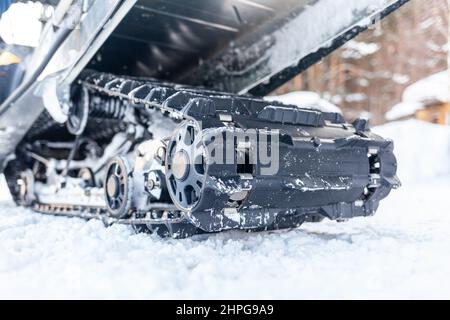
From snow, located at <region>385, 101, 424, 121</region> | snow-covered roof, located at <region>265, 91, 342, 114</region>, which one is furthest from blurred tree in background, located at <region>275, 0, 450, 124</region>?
snow-covered roof, located at <region>265, 91, 342, 114</region>

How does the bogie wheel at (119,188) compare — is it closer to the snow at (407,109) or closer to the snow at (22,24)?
the snow at (22,24)

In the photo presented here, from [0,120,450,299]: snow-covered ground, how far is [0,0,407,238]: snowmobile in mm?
190

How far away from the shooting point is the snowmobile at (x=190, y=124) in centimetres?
253

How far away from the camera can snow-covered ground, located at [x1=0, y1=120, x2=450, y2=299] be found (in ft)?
5.79

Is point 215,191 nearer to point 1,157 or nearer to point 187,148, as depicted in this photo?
point 187,148

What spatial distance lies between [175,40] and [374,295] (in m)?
3.39

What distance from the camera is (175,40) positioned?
4426 mm

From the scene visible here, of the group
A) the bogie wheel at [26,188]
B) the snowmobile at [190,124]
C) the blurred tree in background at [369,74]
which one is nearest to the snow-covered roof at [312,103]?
the snowmobile at [190,124]

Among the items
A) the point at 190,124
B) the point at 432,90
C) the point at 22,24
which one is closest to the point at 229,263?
the point at 190,124

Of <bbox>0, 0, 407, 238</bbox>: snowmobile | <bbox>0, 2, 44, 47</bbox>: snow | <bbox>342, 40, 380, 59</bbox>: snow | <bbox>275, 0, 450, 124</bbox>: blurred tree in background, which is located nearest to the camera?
<bbox>0, 0, 407, 238</bbox>: snowmobile

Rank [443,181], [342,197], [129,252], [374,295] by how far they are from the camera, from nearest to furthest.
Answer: [374,295] → [129,252] → [342,197] → [443,181]

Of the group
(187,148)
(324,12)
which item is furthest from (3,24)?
(324,12)

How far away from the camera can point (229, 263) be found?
7.13 feet

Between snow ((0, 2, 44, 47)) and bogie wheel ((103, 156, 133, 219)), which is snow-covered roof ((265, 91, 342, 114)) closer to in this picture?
bogie wheel ((103, 156, 133, 219))
